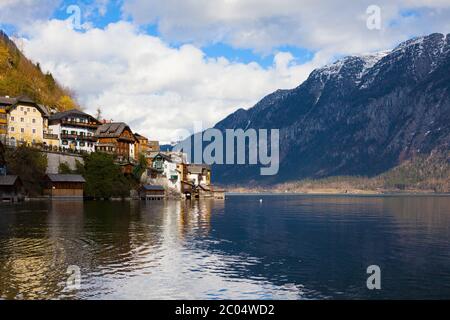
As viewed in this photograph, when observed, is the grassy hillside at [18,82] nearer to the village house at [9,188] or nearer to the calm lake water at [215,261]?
the village house at [9,188]

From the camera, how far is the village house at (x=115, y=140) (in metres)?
161

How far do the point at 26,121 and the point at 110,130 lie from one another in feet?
96.6

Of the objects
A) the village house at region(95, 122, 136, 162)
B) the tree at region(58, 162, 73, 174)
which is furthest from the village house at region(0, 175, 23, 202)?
the village house at region(95, 122, 136, 162)

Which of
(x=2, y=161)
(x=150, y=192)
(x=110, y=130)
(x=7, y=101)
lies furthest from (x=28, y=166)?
(x=110, y=130)

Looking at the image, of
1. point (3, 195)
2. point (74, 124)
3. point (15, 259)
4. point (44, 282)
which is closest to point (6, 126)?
point (74, 124)

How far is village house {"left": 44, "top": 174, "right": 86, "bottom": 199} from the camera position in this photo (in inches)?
5079

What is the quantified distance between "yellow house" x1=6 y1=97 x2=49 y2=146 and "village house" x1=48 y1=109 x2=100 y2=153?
4802 mm

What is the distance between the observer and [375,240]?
55.3m

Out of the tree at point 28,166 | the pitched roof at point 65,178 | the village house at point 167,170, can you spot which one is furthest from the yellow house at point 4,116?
the village house at point 167,170

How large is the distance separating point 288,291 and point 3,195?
315 feet

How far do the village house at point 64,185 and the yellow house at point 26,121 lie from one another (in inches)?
574

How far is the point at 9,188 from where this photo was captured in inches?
4402

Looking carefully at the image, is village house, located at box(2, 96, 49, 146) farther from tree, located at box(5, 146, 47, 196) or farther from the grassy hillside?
the grassy hillside
